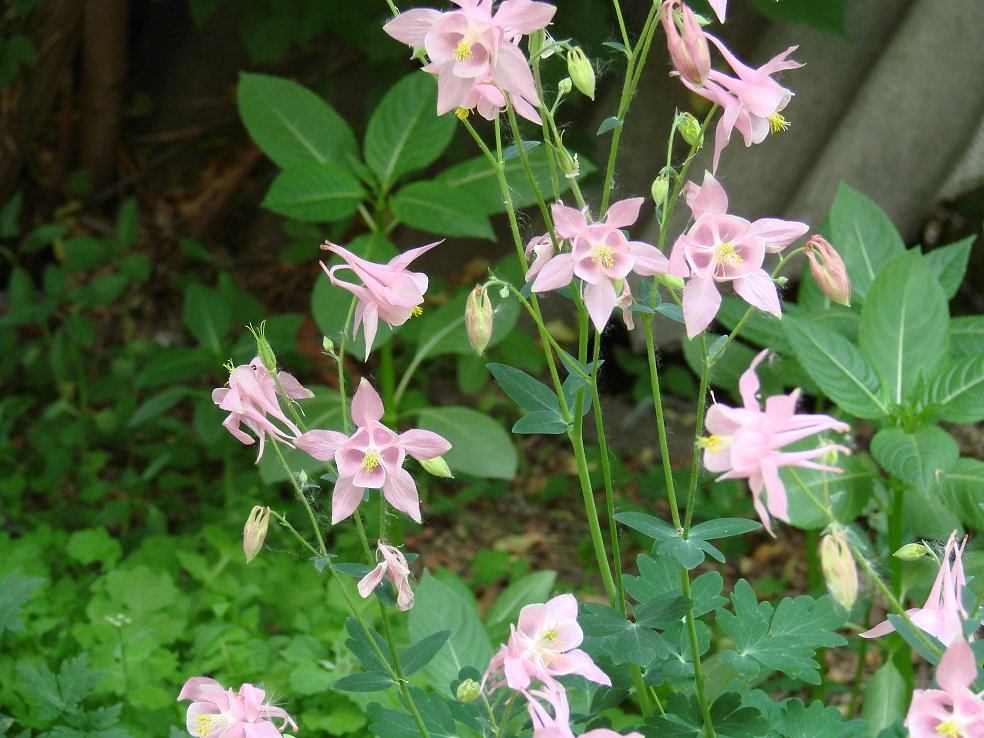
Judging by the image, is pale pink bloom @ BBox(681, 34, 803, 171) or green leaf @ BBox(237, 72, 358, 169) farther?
green leaf @ BBox(237, 72, 358, 169)

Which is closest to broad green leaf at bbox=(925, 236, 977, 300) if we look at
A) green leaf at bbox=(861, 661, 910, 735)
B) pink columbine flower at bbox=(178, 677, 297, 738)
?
green leaf at bbox=(861, 661, 910, 735)

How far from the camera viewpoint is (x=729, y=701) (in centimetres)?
92

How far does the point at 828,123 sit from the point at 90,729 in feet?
7.16

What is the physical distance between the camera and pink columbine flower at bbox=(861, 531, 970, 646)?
0.78 meters

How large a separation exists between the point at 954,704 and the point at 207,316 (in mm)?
1941

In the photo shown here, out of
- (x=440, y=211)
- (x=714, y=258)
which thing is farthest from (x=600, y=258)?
(x=440, y=211)

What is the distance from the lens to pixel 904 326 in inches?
62.9

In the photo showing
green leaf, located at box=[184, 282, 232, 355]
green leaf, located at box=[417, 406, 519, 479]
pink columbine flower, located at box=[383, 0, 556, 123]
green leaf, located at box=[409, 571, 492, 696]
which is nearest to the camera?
pink columbine flower, located at box=[383, 0, 556, 123]

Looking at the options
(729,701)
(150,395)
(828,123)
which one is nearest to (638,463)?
(828,123)

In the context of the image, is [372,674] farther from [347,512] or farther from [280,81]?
[280,81]

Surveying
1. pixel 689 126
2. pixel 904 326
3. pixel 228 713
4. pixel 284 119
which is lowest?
pixel 228 713

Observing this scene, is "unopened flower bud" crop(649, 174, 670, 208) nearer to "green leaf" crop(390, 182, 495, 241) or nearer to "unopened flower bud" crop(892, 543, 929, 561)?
"unopened flower bud" crop(892, 543, 929, 561)

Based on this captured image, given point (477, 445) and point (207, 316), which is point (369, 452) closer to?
point (477, 445)

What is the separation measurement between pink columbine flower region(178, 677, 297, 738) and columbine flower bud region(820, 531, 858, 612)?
0.49 m
